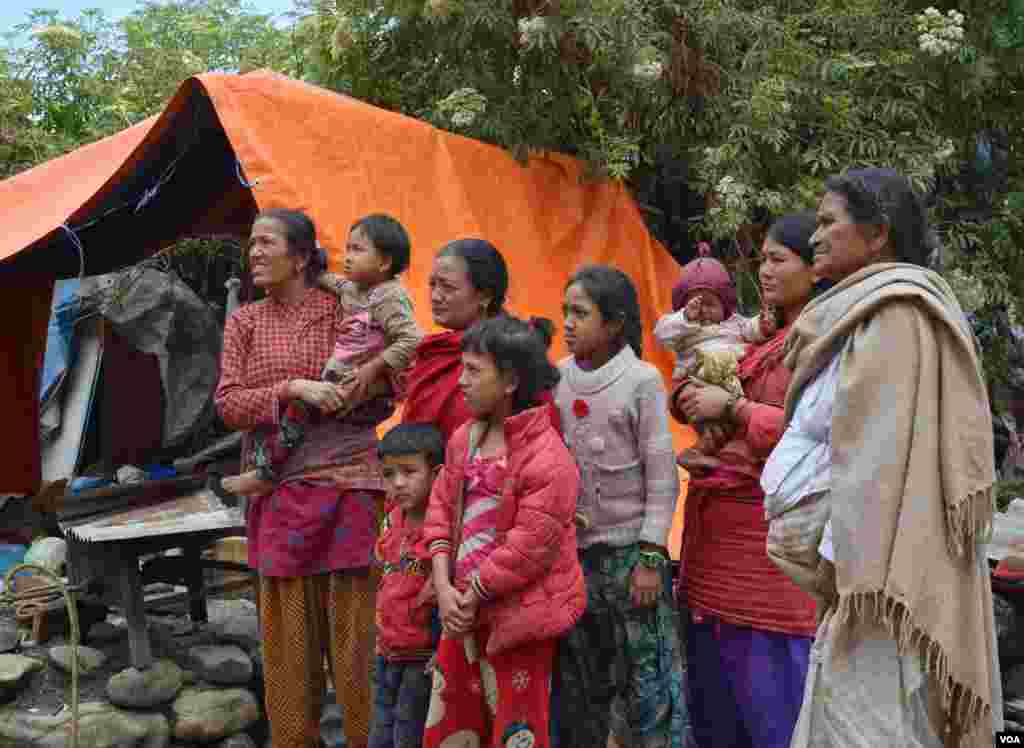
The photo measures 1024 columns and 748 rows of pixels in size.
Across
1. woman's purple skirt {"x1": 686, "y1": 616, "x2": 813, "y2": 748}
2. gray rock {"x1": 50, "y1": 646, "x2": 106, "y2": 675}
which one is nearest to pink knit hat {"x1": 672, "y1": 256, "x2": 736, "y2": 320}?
woman's purple skirt {"x1": 686, "y1": 616, "x2": 813, "y2": 748}

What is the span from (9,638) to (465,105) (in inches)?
133

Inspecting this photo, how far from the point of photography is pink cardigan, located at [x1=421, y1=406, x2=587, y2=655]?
104 inches

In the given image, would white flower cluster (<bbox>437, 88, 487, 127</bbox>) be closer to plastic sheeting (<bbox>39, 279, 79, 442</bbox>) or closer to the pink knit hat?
plastic sheeting (<bbox>39, 279, 79, 442</bbox>)

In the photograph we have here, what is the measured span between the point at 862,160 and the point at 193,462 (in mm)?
4433

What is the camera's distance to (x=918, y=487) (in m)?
1.95

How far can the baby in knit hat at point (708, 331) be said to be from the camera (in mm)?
2807

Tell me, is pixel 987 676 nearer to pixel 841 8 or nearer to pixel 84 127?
pixel 841 8

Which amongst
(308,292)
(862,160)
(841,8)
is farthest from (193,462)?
(841,8)

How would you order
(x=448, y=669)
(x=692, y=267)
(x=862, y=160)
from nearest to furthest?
(x=448, y=669)
(x=692, y=267)
(x=862, y=160)

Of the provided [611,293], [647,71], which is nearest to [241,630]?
[611,293]

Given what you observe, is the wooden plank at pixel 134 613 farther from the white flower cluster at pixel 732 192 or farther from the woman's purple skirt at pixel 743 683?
the white flower cluster at pixel 732 192

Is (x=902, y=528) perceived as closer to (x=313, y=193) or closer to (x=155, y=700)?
(x=313, y=193)

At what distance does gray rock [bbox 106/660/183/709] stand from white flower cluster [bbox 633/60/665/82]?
365cm

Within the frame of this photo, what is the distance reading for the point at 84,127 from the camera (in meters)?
11.5
